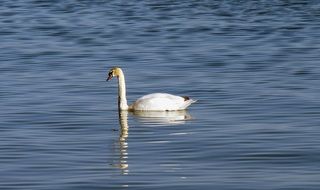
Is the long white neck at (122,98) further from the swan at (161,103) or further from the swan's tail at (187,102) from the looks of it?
the swan's tail at (187,102)

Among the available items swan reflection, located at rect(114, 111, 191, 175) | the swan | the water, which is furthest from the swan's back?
the water

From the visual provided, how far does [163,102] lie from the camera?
26641 millimetres

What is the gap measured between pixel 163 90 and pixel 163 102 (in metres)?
3.42

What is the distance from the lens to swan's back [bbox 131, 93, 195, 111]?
26625 millimetres

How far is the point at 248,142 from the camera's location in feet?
72.6

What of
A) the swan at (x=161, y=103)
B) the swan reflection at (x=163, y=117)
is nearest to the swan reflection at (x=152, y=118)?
the swan reflection at (x=163, y=117)

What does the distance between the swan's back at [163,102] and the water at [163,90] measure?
298 mm

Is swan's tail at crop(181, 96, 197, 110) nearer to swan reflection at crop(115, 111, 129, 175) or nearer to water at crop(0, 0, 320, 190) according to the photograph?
water at crop(0, 0, 320, 190)

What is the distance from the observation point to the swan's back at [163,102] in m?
26.6

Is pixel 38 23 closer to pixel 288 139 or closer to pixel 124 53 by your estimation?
pixel 124 53

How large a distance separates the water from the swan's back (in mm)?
→ 298

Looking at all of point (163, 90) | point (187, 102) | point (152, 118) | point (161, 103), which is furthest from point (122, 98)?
point (163, 90)

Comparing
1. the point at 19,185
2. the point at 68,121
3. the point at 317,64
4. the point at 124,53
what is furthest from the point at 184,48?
the point at 19,185

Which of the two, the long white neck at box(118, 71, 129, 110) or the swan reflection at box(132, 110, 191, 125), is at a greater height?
the long white neck at box(118, 71, 129, 110)
